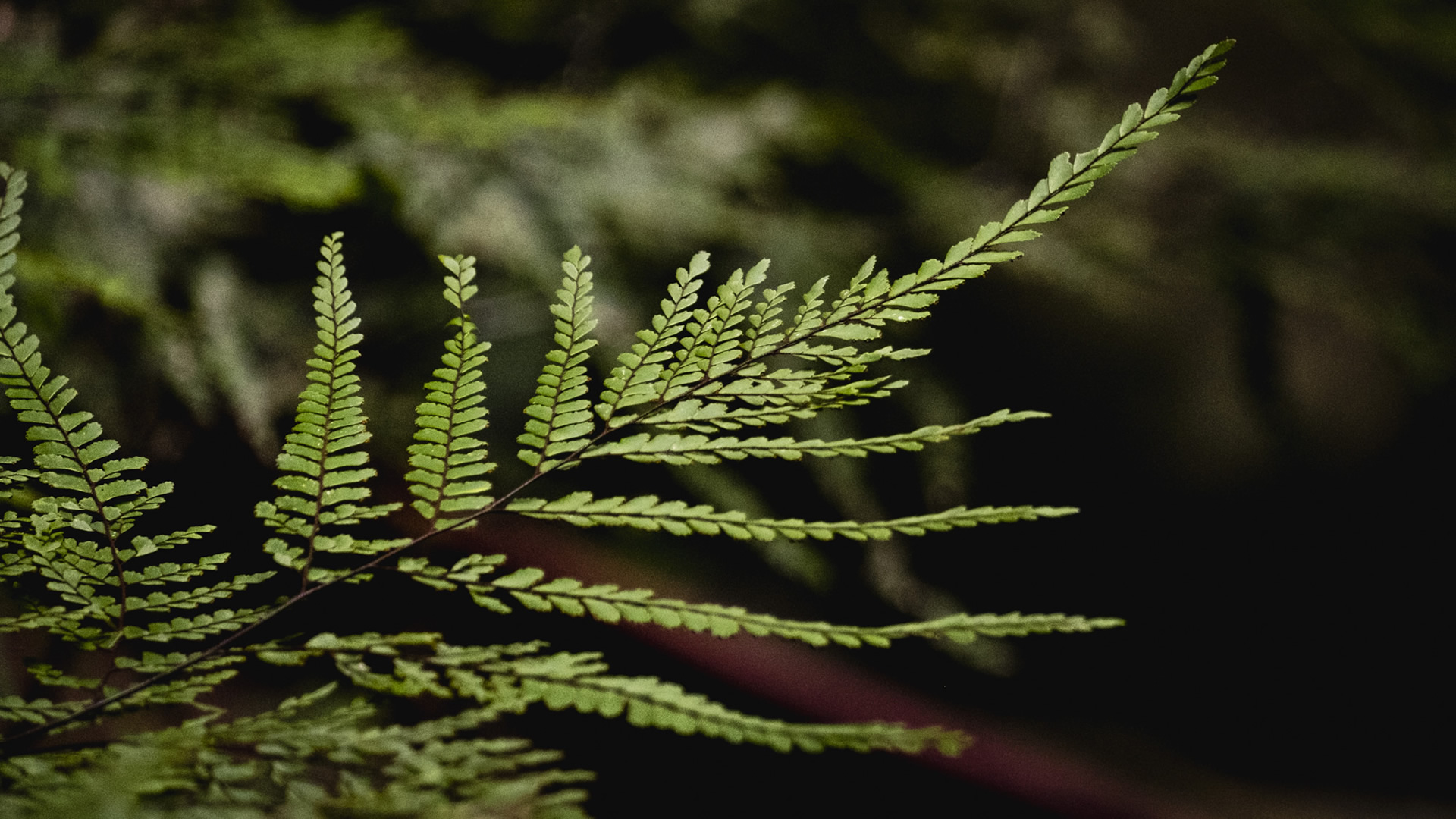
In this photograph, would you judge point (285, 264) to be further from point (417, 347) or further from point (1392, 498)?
point (1392, 498)

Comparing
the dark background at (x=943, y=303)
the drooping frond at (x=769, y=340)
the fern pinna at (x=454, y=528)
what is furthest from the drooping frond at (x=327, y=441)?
the dark background at (x=943, y=303)

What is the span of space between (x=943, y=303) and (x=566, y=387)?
5.43 feet

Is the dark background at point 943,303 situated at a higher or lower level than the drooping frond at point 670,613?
higher

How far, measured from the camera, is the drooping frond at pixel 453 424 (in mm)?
350

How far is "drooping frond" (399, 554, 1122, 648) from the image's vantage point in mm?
364

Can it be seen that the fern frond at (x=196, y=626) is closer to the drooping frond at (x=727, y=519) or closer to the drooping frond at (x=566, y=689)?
the drooping frond at (x=566, y=689)

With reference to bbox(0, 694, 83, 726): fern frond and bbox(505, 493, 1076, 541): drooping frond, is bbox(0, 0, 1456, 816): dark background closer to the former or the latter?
bbox(0, 694, 83, 726): fern frond

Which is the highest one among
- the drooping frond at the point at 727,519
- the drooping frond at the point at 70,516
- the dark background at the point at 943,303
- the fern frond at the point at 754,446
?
the dark background at the point at 943,303

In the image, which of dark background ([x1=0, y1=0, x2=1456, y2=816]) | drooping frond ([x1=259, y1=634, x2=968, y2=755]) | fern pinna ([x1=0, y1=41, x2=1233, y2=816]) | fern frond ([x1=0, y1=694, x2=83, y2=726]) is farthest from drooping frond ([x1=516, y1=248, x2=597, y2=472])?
dark background ([x1=0, y1=0, x2=1456, y2=816])

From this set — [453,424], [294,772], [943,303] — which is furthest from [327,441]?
[943,303]

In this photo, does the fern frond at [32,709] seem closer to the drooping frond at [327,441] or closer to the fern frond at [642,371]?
the drooping frond at [327,441]

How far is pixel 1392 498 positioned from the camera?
284cm

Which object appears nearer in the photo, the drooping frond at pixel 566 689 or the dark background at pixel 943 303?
the drooping frond at pixel 566 689

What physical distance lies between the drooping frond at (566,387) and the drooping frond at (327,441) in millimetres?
72
